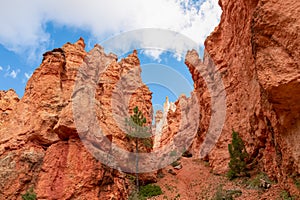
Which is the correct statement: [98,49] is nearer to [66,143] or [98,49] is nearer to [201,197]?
[66,143]

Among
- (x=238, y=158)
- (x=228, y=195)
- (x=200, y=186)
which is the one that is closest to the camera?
(x=228, y=195)

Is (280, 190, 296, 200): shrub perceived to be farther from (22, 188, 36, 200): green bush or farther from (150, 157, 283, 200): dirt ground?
(22, 188, 36, 200): green bush

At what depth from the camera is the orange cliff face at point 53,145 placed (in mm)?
17953

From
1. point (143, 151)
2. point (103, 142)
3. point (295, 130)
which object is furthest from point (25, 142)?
point (295, 130)

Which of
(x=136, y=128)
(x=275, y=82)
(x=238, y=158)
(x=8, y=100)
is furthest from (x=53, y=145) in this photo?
(x=8, y=100)

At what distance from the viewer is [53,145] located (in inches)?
787

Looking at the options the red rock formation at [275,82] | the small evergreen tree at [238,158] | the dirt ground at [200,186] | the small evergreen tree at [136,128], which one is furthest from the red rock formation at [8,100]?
the red rock formation at [275,82]

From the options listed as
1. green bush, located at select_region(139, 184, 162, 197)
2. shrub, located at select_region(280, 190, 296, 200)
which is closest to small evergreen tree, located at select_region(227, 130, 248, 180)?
green bush, located at select_region(139, 184, 162, 197)

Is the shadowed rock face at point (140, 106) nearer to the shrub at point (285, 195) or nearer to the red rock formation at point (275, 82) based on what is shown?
the red rock formation at point (275, 82)

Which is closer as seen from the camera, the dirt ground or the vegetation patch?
the dirt ground

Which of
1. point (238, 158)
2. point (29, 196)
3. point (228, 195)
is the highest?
point (238, 158)

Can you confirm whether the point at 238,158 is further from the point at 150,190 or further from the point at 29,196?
the point at 29,196

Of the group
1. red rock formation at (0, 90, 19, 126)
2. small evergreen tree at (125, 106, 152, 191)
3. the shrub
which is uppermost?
red rock formation at (0, 90, 19, 126)

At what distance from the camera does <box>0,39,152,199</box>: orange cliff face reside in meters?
18.0
